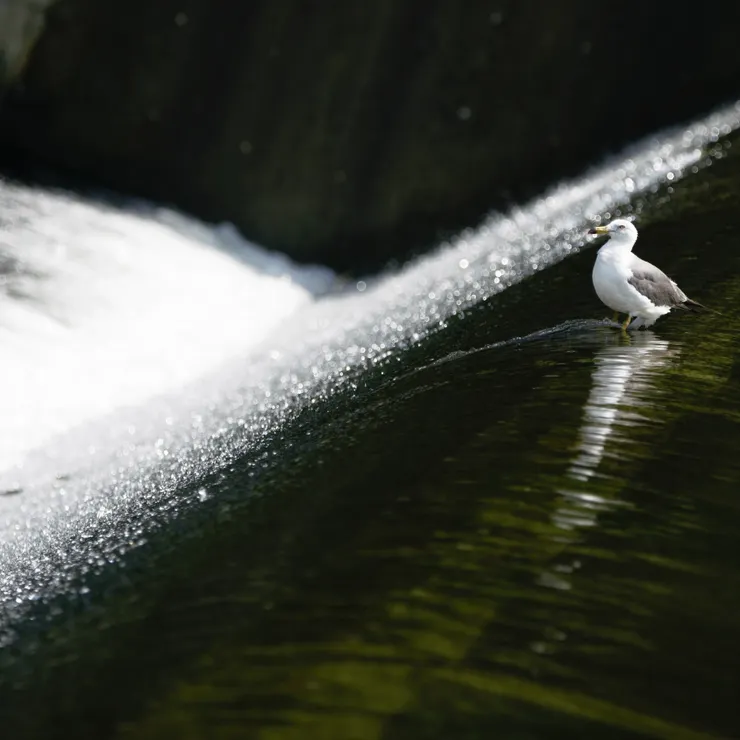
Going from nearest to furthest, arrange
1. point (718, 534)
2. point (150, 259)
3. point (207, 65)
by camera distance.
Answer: point (718, 534) < point (150, 259) < point (207, 65)

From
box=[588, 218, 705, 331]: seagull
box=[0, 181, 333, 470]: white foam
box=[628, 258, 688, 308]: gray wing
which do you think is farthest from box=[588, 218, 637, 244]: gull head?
box=[0, 181, 333, 470]: white foam

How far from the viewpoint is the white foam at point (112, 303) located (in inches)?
307

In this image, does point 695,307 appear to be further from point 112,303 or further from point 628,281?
point 112,303

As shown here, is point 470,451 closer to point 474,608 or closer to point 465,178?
point 474,608

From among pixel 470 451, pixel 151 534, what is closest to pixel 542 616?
pixel 470 451

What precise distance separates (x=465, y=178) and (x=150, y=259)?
3.87 metres

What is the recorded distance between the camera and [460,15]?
464 inches

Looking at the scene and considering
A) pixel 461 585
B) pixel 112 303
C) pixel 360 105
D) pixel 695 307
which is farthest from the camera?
pixel 360 105

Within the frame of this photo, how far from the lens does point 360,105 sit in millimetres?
11961

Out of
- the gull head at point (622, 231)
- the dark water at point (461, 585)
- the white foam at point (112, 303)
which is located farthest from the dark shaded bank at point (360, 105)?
the dark water at point (461, 585)

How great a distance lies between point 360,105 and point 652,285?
7023 mm

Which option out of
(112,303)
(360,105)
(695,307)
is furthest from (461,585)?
(360,105)

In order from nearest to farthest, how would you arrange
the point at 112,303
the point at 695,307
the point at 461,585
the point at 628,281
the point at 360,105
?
the point at 461,585, the point at 628,281, the point at 695,307, the point at 112,303, the point at 360,105

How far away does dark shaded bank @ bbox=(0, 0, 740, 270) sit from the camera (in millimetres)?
11555
